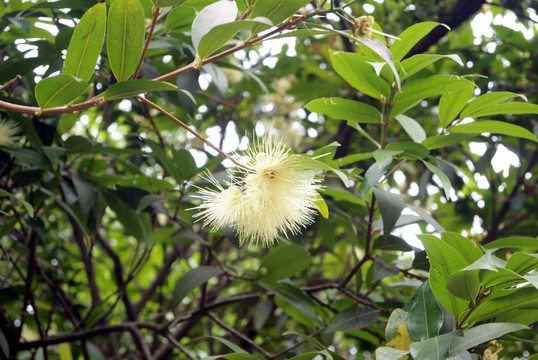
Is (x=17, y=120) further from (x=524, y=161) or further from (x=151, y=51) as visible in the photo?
(x=524, y=161)

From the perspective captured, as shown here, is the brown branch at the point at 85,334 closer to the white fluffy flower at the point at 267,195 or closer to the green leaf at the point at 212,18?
the white fluffy flower at the point at 267,195

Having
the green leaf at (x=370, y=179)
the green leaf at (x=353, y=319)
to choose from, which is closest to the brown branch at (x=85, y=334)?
the green leaf at (x=353, y=319)

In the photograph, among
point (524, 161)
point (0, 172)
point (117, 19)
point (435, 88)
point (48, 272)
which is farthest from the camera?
point (48, 272)

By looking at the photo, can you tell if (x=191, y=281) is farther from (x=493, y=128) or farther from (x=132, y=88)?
(x=493, y=128)

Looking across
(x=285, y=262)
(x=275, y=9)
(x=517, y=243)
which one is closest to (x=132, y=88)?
(x=275, y=9)

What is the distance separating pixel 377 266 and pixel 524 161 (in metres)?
0.87

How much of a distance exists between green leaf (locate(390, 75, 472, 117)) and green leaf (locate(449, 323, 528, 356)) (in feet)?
1.42

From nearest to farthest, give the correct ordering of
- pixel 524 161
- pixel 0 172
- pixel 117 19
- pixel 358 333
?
1. pixel 117 19
2. pixel 0 172
3. pixel 358 333
4. pixel 524 161

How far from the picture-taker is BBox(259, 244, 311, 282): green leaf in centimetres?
129

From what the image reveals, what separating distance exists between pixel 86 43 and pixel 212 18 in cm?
20

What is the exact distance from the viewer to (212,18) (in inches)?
34.3

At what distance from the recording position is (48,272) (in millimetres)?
1998

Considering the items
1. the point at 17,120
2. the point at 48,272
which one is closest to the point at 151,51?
the point at 17,120

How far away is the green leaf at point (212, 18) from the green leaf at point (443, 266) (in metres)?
0.45
